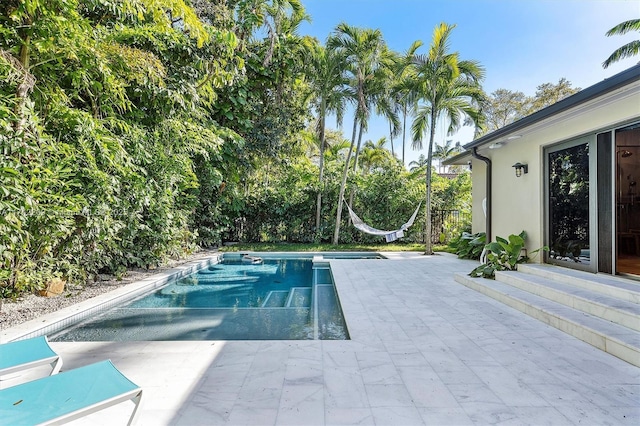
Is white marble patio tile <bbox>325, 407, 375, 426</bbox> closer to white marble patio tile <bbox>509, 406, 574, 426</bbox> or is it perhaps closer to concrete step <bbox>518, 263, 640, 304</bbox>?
white marble patio tile <bbox>509, 406, 574, 426</bbox>

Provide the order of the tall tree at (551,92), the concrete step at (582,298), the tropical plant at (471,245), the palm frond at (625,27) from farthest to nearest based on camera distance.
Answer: the tall tree at (551,92)
the palm frond at (625,27)
the tropical plant at (471,245)
the concrete step at (582,298)

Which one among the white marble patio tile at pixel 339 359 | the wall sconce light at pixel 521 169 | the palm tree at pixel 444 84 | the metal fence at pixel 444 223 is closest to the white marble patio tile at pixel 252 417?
the white marble patio tile at pixel 339 359

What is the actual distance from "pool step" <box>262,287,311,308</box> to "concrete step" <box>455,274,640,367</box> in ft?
8.58

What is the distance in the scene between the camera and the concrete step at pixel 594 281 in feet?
9.93

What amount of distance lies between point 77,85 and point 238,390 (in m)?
4.03

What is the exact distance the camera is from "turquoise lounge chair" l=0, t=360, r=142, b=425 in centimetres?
128

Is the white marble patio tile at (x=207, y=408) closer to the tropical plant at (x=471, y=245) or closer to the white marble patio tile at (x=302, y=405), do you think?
the white marble patio tile at (x=302, y=405)

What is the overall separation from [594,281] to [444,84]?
5752 millimetres

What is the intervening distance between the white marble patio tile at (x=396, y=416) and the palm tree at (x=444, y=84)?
296 inches

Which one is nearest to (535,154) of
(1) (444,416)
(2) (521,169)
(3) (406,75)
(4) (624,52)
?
(2) (521,169)

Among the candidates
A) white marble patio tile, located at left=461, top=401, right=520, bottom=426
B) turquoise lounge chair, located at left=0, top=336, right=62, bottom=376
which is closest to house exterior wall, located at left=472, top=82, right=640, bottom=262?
white marble patio tile, located at left=461, top=401, right=520, bottom=426

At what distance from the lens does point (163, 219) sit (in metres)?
5.82

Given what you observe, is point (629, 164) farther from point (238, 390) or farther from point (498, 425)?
point (238, 390)

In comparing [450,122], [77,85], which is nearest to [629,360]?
[77,85]
